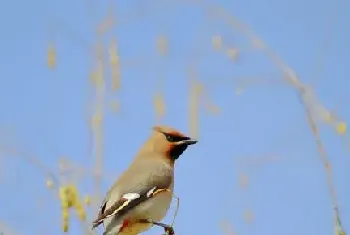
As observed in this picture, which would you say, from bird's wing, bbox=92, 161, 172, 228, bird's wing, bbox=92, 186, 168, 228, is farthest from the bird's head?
bird's wing, bbox=92, 186, 168, 228

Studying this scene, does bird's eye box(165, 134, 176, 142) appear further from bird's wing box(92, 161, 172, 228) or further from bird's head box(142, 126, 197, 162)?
bird's wing box(92, 161, 172, 228)

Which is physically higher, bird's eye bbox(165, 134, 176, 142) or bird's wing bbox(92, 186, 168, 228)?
bird's eye bbox(165, 134, 176, 142)

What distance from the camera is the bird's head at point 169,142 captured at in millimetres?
3402

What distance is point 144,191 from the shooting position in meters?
2.91

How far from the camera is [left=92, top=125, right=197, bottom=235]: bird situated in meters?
2.69

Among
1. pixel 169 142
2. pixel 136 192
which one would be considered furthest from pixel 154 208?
pixel 169 142

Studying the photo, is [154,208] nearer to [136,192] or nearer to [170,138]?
[136,192]

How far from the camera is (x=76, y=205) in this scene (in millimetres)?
1430

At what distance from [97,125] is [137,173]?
859 millimetres

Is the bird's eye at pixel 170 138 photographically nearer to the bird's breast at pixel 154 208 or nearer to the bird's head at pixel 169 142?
the bird's head at pixel 169 142

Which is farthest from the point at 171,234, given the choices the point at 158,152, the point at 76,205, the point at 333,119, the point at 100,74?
the point at 158,152

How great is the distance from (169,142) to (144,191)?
571mm

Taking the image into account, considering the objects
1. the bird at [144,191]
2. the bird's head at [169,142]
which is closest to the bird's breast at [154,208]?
the bird at [144,191]

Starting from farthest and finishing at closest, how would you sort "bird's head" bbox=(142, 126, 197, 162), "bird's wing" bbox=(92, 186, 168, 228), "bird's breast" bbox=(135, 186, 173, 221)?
"bird's head" bbox=(142, 126, 197, 162) → "bird's breast" bbox=(135, 186, 173, 221) → "bird's wing" bbox=(92, 186, 168, 228)
